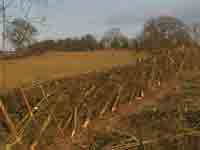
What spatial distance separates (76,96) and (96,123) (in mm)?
636

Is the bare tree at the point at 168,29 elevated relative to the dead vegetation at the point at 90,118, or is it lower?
elevated

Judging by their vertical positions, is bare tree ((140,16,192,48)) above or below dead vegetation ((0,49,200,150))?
above

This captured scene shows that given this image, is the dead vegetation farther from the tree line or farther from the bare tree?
the bare tree

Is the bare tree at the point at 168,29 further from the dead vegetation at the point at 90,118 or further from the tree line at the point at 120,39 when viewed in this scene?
the dead vegetation at the point at 90,118

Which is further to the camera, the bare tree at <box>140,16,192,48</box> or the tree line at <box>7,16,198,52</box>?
the bare tree at <box>140,16,192,48</box>

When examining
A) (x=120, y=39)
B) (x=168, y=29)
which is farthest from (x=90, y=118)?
(x=120, y=39)

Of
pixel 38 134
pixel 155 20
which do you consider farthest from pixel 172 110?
pixel 155 20

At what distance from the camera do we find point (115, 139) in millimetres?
3965

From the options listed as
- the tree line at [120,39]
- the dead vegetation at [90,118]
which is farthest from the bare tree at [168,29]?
the dead vegetation at [90,118]

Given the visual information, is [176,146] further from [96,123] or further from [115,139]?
[96,123]

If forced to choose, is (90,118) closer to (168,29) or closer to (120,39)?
(168,29)

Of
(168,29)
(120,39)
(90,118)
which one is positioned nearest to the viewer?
(90,118)

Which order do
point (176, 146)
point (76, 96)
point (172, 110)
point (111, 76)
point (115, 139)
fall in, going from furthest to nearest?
point (111, 76) → point (172, 110) → point (76, 96) → point (115, 139) → point (176, 146)

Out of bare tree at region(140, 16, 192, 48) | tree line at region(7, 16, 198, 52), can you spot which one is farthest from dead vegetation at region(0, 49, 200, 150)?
bare tree at region(140, 16, 192, 48)
